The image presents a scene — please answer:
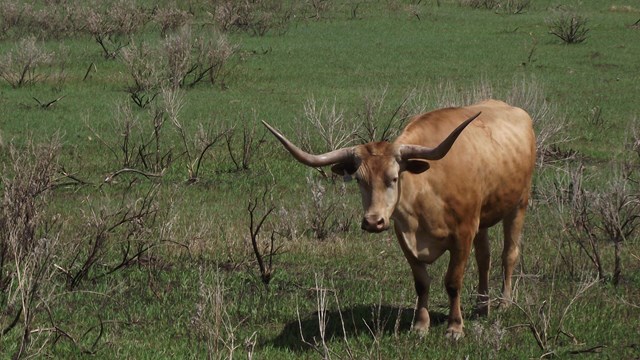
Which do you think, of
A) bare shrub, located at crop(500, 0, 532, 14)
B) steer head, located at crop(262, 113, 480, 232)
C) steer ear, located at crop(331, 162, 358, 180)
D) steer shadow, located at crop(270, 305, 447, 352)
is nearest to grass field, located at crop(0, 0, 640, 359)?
steer shadow, located at crop(270, 305, 447, 352)

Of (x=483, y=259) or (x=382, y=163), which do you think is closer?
(x=382, y=163)

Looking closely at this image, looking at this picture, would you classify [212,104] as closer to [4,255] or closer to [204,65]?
[204,65]

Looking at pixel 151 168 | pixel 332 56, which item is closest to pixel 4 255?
pixel 151 168

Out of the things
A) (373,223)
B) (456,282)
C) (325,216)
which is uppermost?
(373,223)

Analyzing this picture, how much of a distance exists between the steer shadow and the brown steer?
239 millimetres

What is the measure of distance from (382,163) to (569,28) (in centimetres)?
1792

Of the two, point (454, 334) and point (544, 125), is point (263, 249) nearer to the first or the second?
point (454, 334)

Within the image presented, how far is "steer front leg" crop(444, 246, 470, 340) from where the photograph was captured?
7.43 metres

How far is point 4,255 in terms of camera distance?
8125 mm

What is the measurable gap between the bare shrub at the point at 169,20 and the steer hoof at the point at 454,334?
16.9m

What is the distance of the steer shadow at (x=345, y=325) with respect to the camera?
7.23 metres

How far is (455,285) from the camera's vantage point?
295 inches

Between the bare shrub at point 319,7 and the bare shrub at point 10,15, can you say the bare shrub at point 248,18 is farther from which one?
the bare shrub at point 10,15

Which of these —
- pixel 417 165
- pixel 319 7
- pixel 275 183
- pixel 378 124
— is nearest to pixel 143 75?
pixel 378 124
